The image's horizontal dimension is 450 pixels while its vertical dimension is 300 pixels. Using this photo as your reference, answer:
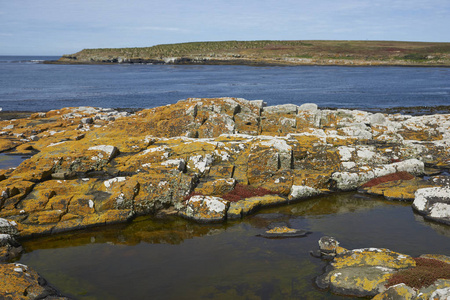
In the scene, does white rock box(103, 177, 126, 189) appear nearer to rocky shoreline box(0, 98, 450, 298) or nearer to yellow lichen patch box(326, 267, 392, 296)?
rocky shoreline box(0, 98, 450, 298)

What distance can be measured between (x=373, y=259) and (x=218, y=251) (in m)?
6.22

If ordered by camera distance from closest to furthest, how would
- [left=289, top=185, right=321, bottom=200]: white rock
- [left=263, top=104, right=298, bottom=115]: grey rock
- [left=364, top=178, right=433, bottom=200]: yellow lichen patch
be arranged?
[left=364, top=178, right=433, bottom=200]: yellow lichen patch, [left=289, top=185, right=321, bottom=200]: white rock, [left=263, top=104, right=298, bottom=115]: grey rock

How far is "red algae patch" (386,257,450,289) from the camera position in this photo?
11289 millimetres

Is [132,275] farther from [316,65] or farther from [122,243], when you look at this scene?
[316,65]

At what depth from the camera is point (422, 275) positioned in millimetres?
11539

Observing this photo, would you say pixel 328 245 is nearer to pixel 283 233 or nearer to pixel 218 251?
pixel 283 233

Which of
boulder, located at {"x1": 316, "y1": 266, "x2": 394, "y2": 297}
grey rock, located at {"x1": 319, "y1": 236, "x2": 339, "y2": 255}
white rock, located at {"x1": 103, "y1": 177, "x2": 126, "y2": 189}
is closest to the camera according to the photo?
boulder, located at {"x1": 316, "y1": 266, "x2": 394, "y2": 297}

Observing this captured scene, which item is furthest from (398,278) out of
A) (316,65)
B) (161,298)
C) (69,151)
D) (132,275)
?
(316,65)

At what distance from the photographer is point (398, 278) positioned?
11.8m

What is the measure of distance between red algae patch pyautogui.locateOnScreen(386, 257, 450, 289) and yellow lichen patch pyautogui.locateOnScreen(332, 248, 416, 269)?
22.4 inches

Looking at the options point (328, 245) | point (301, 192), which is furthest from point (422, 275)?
point (301, 192)

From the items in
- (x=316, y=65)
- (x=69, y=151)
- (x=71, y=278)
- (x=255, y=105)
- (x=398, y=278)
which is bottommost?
(x=71, y=278)

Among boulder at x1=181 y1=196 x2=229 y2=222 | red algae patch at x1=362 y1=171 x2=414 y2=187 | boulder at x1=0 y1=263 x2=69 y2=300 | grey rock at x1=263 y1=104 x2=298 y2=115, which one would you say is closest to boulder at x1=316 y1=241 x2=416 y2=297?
boulder at x1=181 y1=196 x2=229 y2=222

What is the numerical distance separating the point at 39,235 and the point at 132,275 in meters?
6.37
